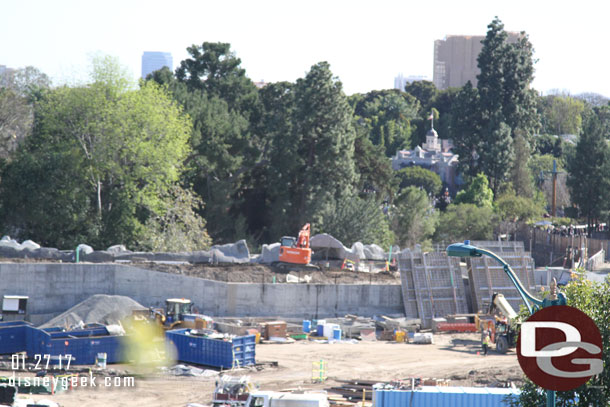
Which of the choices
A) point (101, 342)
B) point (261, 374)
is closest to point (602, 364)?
point (261, 374)

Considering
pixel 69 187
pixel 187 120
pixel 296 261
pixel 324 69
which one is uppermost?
pixel 324 69

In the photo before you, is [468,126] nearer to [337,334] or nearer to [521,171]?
[521,171]

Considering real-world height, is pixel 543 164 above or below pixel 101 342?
above

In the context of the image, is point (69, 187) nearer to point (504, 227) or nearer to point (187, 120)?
point (187, 120)

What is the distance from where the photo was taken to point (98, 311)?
121 ft

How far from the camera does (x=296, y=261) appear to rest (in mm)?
45062

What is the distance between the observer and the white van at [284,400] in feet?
72.2

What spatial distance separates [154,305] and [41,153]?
17461 mm

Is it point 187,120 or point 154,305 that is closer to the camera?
point 154,305

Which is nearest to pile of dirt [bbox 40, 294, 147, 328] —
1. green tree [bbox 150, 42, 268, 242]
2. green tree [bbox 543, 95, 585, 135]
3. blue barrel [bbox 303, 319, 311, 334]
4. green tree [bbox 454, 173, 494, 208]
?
blue barrel [bbox 303, 319, 311, 334]

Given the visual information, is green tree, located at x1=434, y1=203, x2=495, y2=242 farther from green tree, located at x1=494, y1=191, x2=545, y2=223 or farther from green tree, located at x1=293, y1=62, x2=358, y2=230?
green tree, located at x1=293, y1=62, x2=358, y2=230

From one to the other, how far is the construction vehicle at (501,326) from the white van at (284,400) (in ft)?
46.2

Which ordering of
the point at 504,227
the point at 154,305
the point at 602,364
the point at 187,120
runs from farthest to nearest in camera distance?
the point at 504,227 → the point at 187,120 → the point at 154,305 → the point at 602,364

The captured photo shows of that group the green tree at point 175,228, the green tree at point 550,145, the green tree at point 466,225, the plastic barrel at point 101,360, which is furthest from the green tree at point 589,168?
the green tree at point 550,145
